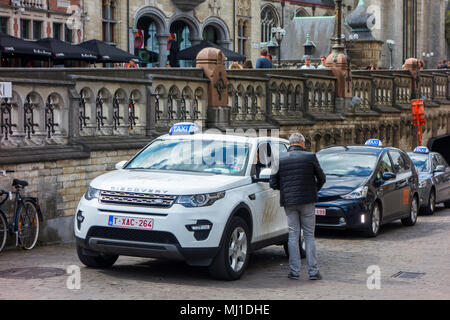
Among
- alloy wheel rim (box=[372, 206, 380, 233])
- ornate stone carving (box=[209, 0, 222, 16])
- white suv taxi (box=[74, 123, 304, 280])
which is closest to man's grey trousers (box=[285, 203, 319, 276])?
white suv taxi (box=[74, 123, 304, 280])

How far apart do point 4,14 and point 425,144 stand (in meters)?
18.7

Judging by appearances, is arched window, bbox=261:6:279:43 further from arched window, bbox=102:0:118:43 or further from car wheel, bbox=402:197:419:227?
car wheel, bbox=402:197:419:227

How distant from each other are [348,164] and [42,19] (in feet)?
69.9

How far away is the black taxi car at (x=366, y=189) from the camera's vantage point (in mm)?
16391

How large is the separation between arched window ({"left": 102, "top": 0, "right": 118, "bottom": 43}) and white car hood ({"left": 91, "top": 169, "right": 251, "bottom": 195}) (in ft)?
97.8

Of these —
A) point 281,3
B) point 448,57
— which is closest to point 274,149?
point 281,3

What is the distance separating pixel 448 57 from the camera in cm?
9994

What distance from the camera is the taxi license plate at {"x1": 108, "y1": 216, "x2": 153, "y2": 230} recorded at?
10580 mm

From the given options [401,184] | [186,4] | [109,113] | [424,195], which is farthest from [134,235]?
[186,4]

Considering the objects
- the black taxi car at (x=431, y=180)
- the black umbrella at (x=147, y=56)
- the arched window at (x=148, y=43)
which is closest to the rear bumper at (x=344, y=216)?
the black taxi car at (x=431, y=180)

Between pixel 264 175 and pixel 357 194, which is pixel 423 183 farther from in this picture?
pixel 264 175

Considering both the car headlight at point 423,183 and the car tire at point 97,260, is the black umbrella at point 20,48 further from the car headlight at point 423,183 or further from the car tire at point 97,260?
the car tire at point 97,260

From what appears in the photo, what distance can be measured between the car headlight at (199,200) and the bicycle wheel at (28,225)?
3.55 meters
